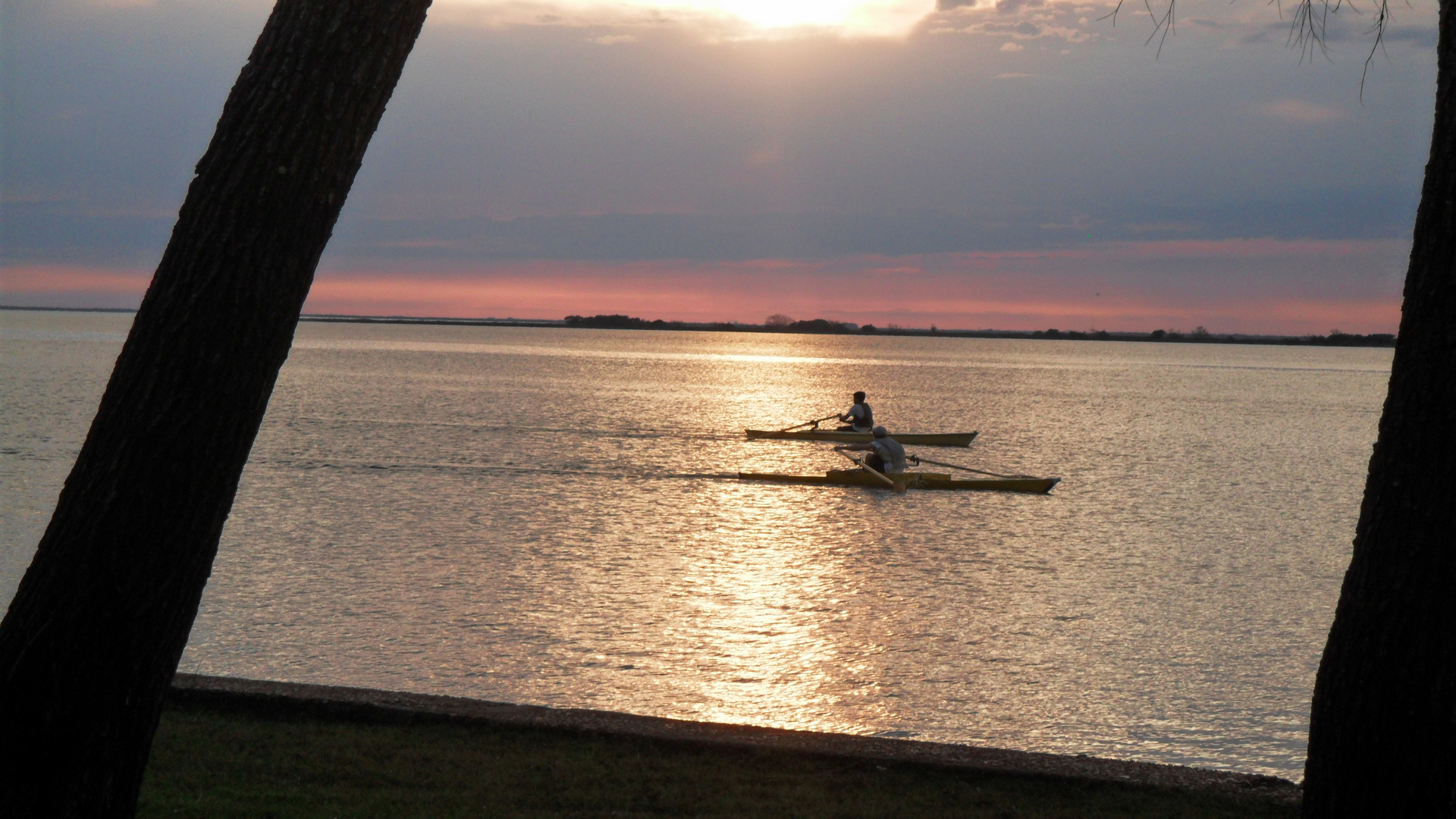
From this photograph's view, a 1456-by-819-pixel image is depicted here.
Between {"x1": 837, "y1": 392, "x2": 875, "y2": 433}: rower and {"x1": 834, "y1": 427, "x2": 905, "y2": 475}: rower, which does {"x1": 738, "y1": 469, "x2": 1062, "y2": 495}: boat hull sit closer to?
{"x1": 834, "y1": 427, "x2": 905, "y2": 475}: rower

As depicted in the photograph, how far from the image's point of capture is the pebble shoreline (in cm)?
607

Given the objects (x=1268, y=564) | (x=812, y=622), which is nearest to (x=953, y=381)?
(x=1268, y=564)

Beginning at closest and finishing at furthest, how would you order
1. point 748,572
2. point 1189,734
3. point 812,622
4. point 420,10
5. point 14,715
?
point 14,715
point 420,10
point 1189,734
point 812,622
point 748,572

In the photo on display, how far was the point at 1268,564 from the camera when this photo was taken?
16953 mm

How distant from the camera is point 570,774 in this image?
596 cm

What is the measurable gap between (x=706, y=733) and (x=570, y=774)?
2.86ft

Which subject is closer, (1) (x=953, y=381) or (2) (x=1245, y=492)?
(2) (x=1245, y=492)

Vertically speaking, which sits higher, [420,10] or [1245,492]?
[420,10]

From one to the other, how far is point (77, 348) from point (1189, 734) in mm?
121722

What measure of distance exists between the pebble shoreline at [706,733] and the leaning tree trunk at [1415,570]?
257cm

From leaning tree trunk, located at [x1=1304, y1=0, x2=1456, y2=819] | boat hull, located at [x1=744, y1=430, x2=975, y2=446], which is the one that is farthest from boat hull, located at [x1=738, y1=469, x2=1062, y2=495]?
leaning tree trunk, located at [x1=1304, y1=0, x2=1456, y2=819]

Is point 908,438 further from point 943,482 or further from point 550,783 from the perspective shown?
point 550,783

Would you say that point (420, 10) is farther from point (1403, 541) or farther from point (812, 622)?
point (812, 622)

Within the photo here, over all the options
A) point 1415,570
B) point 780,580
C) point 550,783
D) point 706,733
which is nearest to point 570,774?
A: point 550,783
